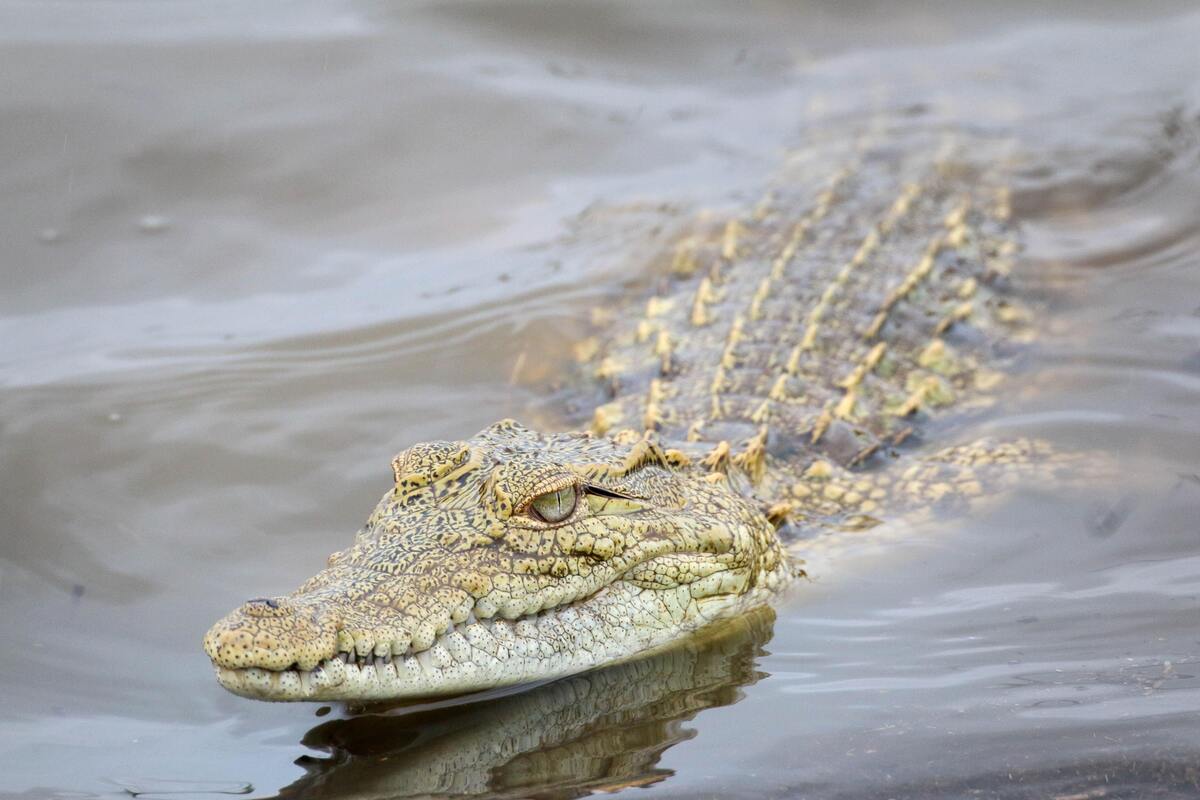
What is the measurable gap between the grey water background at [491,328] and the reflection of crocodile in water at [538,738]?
9 cm

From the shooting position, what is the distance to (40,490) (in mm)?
4953

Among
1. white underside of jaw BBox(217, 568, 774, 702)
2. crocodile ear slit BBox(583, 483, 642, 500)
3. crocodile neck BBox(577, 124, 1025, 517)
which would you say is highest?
crocodile neck BBox(577, 124, 1025, 517)

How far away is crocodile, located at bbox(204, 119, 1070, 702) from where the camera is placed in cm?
336

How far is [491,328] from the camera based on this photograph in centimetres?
646

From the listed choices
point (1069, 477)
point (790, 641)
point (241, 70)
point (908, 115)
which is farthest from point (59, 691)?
point (908, 115)

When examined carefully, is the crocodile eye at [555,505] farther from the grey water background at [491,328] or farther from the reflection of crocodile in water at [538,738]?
the grey water background at [491,328]

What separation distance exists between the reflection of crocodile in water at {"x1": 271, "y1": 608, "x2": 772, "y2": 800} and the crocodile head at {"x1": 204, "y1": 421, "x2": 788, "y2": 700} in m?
0.11

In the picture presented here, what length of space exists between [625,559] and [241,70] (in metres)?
5.60

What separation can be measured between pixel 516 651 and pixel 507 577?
0.67ft

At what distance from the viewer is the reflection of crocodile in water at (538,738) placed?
3.22 meters

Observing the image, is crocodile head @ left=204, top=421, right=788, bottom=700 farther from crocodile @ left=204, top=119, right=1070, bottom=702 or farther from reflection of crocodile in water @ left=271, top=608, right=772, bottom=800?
reflection of crocodile in water @ left=271, top=608, right=772, bottom=800

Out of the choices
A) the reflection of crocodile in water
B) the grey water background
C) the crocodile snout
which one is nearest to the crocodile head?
the crocodile snout

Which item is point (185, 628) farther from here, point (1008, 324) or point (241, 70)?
point (241, 70)

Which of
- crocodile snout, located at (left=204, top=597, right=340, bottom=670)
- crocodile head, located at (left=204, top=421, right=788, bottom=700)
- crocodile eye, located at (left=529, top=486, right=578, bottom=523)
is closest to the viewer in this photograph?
crocodile snout, located at (left=204, top=597, right=340, bottom=670)
